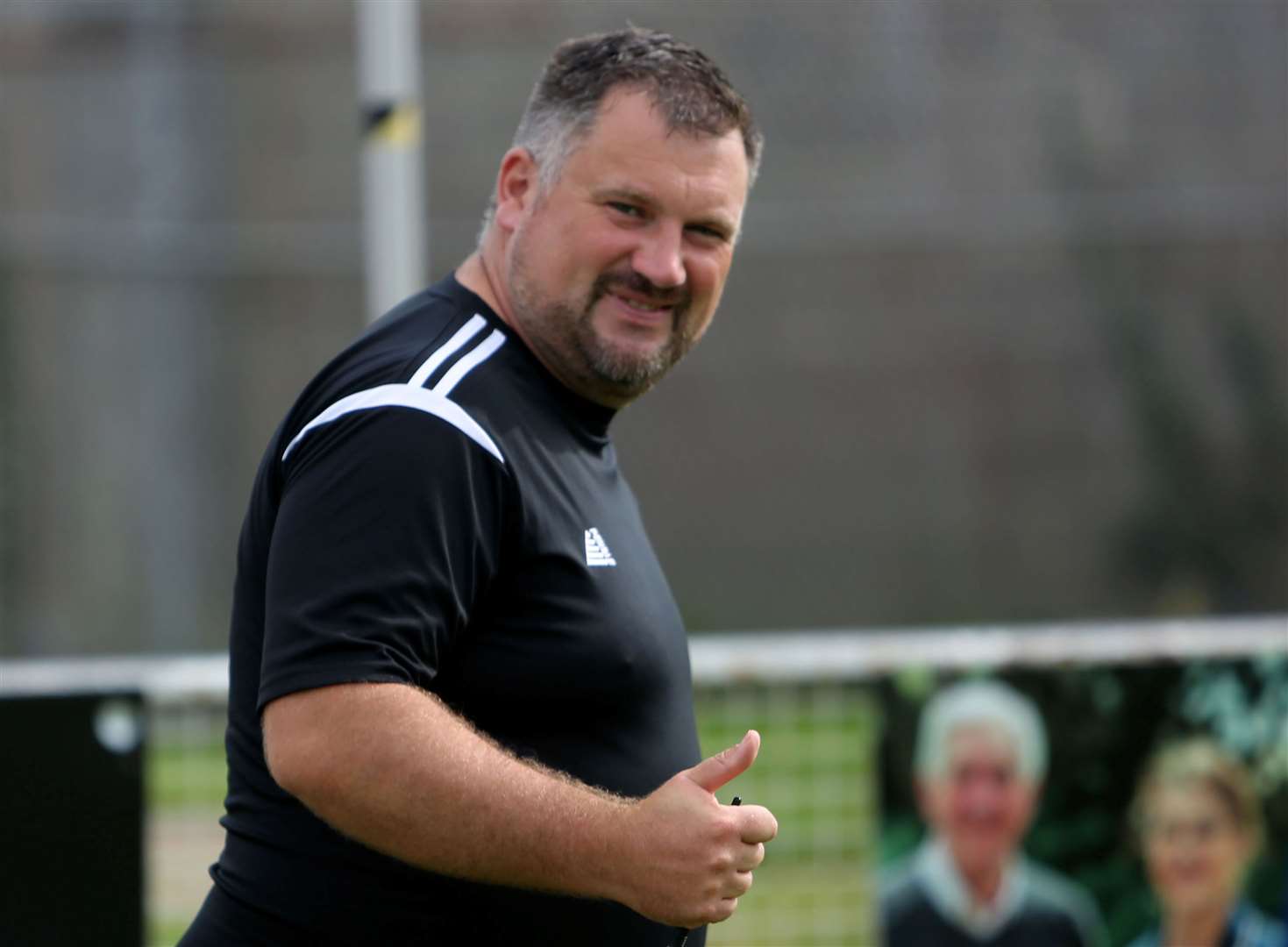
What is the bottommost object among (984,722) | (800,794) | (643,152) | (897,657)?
(800,794)

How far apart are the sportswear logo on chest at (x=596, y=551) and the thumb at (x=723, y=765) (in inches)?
13.6

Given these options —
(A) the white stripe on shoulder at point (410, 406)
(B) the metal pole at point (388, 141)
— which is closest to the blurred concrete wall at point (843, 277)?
(B) the metal pole at point (388, 141)

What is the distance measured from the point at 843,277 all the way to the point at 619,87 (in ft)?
26.7

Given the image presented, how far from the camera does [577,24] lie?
1078 centimetres

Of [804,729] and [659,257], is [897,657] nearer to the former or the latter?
[804,729]

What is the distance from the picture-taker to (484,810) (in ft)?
7.06

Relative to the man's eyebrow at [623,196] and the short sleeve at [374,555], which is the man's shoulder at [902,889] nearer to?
the man's eyebrow at [623,196]

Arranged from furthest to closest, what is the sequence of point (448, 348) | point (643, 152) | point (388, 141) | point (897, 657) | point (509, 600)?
point (897, 657) → point (388, 141) → point (643, 152) → point (448, 348) → point (509, 600)

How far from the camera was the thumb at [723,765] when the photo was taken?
222 cm

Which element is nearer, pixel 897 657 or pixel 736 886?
pixel 736 886

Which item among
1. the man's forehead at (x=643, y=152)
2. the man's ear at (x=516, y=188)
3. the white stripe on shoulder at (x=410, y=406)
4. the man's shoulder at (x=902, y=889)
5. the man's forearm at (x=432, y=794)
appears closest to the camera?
the man's forearm at (x=432, y=794)

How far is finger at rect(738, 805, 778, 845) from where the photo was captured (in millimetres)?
2217

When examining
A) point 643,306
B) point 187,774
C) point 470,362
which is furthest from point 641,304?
point 187,774

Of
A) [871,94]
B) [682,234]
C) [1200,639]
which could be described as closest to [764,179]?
[871,94]
